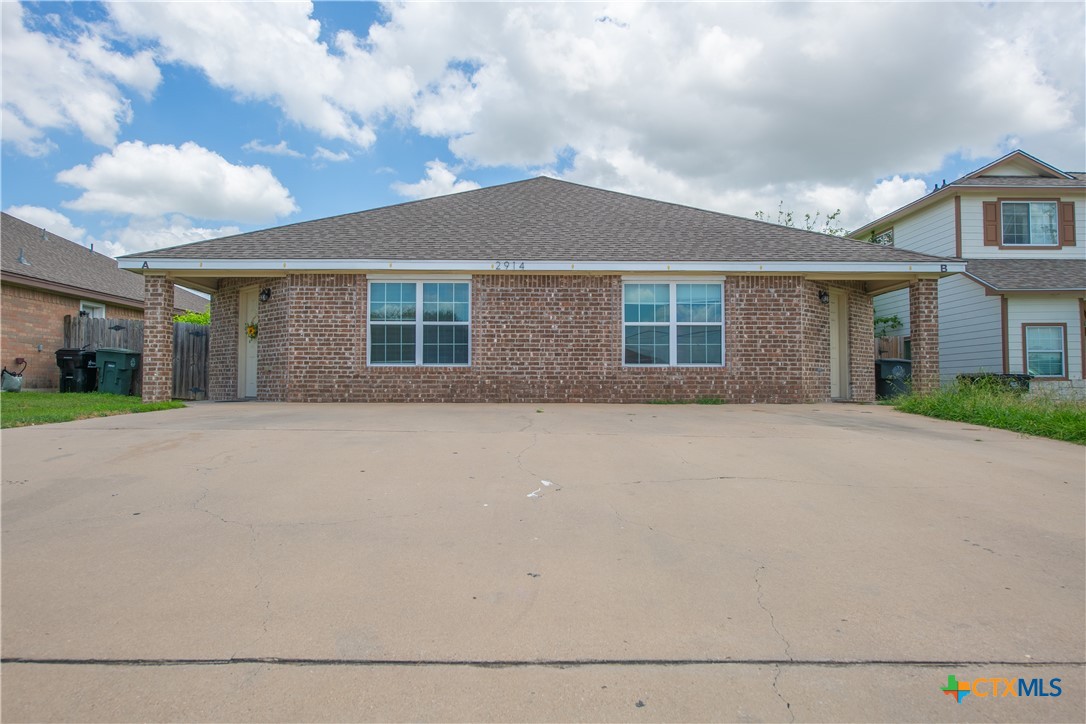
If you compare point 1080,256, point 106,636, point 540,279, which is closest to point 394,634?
point 106,636

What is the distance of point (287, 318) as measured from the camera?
12680mm

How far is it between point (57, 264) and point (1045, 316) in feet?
90.6

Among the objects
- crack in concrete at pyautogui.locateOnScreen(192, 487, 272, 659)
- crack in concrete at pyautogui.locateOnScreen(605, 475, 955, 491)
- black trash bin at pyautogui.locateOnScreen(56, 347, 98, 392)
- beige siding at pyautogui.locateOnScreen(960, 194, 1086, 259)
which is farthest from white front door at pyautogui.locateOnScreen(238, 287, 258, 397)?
beige siding at pyautogui.locateOnScreen(960, 194, 1086, 259)

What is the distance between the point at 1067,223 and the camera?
17594mm

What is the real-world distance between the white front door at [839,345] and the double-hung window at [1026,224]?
7.48m

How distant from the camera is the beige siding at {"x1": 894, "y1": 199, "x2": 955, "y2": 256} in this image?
17.9 m

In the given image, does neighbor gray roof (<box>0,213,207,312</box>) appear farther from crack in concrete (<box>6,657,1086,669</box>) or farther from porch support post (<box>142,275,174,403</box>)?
crack in concrete (<box>6,657,1086,669</box>)

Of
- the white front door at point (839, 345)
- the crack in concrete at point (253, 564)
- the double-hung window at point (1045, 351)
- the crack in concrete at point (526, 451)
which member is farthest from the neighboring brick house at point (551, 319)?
the crack in concrete at point (253, 564)

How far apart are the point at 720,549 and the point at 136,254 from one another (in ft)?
41.2

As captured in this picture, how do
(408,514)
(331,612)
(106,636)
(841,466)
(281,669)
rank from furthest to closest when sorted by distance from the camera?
(841,466) < (408,514) < (331,612) < (106,636) < (281,669)

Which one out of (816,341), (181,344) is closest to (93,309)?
(181,344)

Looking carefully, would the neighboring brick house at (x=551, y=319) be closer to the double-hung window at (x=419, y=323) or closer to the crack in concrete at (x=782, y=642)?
the double-hung window at (x=419, y=323)

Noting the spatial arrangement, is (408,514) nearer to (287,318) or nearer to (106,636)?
(106,636)

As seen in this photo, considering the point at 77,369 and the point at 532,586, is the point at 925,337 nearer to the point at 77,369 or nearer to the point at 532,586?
the point at 532,586
